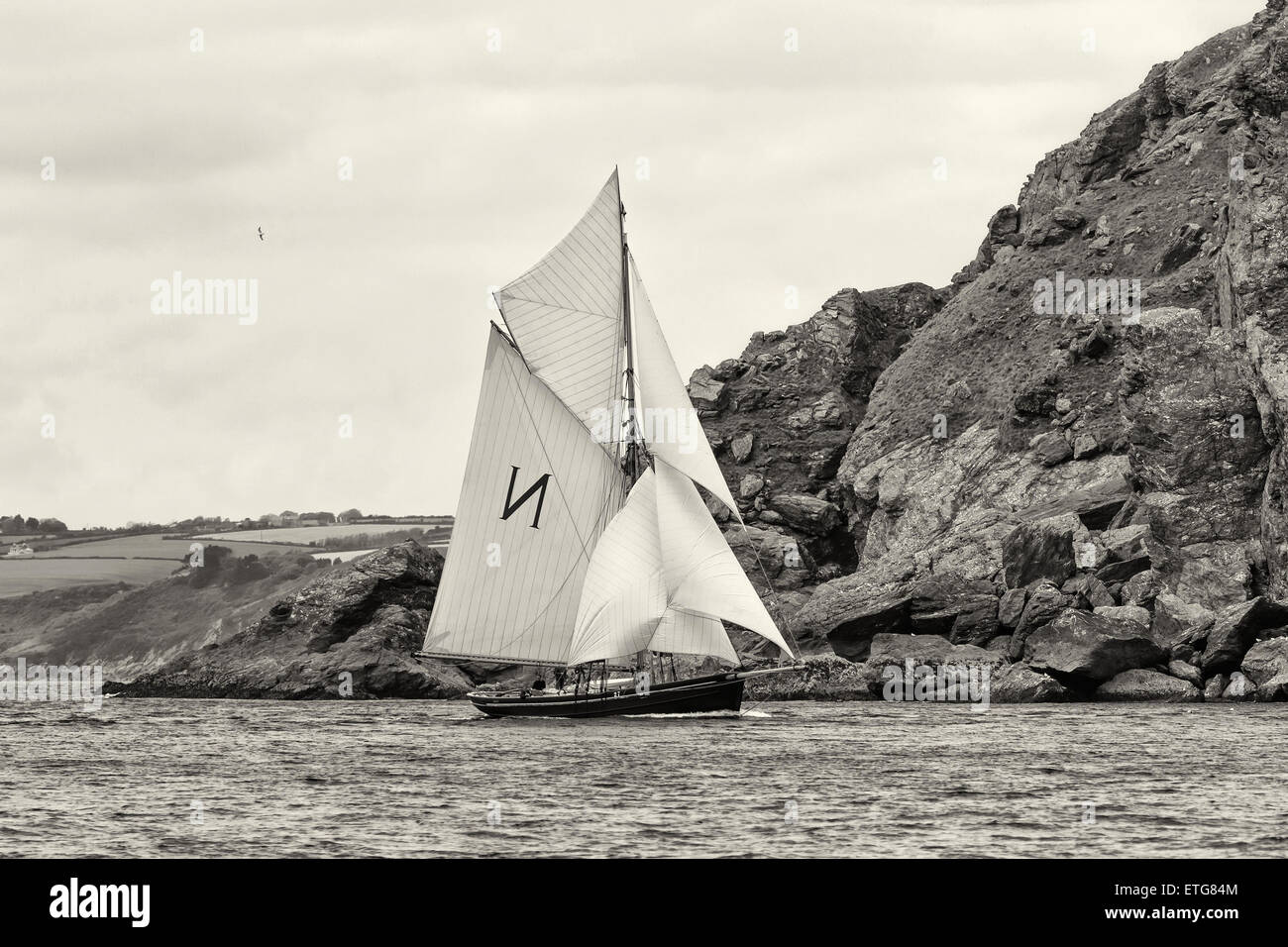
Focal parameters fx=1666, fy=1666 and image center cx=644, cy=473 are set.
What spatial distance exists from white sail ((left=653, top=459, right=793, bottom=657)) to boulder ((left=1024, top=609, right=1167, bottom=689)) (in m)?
23.5

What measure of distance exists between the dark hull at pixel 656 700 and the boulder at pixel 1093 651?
2082cm

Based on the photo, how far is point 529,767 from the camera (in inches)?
2170

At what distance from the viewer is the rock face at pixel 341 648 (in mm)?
114938

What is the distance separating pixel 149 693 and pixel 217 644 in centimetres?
623

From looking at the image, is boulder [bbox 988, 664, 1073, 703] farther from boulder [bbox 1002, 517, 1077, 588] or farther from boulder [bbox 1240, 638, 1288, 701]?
boulder [bbox 1002, 517, 1077, 588]

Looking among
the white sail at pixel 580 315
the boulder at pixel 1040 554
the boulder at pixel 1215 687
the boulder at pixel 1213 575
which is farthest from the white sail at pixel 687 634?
the boulder at pixel 1213 575

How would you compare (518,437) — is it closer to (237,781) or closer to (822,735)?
(822,735)

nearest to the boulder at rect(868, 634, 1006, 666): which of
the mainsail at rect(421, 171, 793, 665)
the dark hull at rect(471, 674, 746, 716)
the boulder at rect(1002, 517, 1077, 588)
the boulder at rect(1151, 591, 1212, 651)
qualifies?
the boulder at rect(1002, 517, 1077, 588)

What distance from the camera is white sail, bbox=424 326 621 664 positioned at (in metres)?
79.8

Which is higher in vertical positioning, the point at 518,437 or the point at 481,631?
the point at 518,437

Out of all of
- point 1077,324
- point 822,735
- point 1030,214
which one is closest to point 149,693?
point 822,735

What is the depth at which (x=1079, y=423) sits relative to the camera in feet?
428

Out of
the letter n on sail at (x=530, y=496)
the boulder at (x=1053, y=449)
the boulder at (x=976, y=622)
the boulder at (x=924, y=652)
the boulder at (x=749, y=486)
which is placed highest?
the boulder at (x=1053, y=449)

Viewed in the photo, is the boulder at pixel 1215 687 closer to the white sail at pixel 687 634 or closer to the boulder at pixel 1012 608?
the boulder at pixel 1012 608
